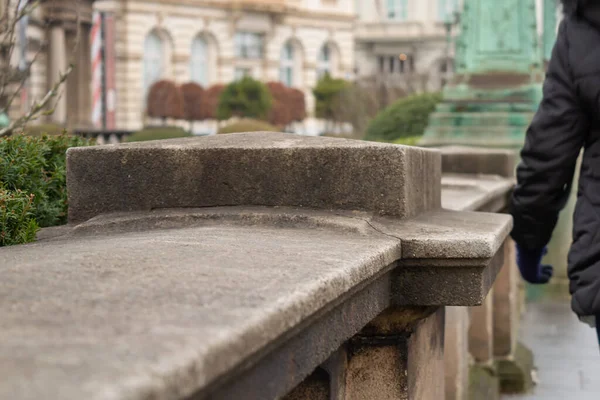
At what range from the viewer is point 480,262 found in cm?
279

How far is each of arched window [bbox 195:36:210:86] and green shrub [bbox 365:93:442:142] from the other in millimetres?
35139

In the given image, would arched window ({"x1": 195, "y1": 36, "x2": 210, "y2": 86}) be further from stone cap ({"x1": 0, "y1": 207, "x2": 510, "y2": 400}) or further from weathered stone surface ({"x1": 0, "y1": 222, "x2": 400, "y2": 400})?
weathered stone surface ({"x1": 0, "y1": 222, "x2": 400, "y2": 400})

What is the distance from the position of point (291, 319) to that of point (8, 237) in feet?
4.92

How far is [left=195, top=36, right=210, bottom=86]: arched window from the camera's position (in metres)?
49.5

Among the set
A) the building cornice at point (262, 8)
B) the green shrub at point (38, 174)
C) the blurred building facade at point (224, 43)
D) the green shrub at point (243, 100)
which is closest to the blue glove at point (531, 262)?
the green shrub at point (38, 174)

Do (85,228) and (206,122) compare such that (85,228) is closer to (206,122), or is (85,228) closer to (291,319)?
(291,319)

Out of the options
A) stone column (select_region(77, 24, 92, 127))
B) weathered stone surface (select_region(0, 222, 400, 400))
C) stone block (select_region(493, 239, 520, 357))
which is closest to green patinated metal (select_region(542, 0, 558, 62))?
stone block (select_region(493, 239, 520, 357))

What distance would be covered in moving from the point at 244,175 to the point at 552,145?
864mm

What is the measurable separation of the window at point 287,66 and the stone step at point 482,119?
43788 mm

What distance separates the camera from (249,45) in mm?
52188

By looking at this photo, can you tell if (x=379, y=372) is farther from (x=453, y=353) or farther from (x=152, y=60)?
(x=152, y=60)

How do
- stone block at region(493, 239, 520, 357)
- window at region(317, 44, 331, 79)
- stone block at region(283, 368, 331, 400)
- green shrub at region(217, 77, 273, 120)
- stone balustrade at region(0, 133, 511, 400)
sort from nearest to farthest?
stone balustrade at region(0, 133, 511, 400) < stone block at region(283, 368, 331, 400) < stone block at region(493, 239, 520, 357) < green shrub at region(217, 77, 273, 120) < window at region(317, 44, 331, 79)

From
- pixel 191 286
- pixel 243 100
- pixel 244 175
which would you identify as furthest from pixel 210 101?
pixel 191 286

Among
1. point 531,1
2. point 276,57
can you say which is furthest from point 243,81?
point 531,1
